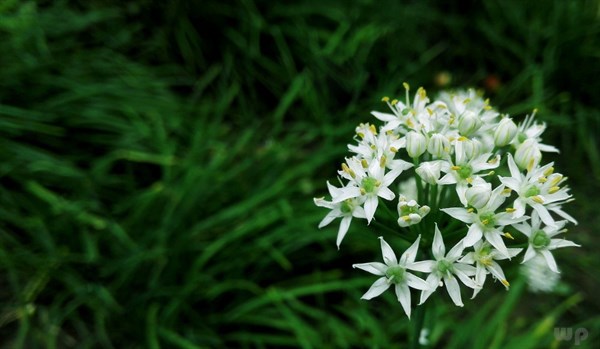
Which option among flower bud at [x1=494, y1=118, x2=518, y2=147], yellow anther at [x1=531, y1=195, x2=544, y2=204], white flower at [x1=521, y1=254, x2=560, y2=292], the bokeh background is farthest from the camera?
white flower at [x1=521, y1=254, x2=560, y2=292]

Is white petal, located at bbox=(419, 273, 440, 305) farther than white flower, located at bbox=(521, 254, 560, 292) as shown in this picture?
No

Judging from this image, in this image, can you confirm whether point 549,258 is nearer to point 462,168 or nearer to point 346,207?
point 462,168

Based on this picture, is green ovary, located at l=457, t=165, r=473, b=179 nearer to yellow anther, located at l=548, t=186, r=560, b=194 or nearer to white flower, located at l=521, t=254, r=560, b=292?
yellow anther, located at l=548, t=186, r=560, b=194

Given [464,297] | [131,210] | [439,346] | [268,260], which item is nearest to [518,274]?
[464,297]

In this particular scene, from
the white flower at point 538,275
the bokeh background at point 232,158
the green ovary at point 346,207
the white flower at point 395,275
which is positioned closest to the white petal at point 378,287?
the white flower at point 395,275

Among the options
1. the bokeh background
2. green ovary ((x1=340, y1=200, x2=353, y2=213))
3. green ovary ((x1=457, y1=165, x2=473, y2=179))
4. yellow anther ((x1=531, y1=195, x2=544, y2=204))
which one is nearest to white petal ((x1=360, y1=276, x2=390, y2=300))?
green ovary ((x1=340, y1=200, x2=353, y2=213))

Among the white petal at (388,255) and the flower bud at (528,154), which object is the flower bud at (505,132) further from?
the white petal at (388,255)
